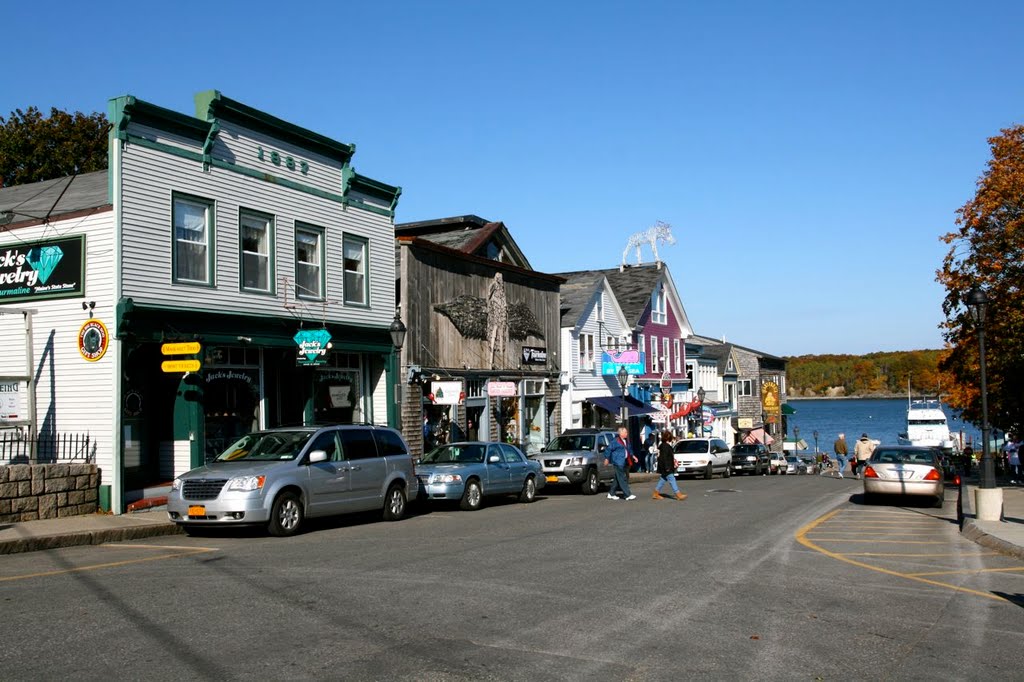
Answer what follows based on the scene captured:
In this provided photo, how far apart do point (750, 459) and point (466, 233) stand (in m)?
19.0

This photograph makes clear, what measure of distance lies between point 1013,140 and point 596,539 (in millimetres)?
25154

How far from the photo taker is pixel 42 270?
19484 millimetres

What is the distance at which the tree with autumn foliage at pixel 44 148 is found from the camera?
3625cm

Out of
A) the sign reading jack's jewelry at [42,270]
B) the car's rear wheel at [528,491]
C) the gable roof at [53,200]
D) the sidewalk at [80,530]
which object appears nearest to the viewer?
the sidewalk at [80,530]

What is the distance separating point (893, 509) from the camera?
2281cm

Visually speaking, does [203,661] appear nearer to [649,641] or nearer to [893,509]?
[649,641]

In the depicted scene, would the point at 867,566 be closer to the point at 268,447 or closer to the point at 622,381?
the point at 268,447

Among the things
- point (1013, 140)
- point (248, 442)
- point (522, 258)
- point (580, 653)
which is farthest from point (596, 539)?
point (1013, 140)

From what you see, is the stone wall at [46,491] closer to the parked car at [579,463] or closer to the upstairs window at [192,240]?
the upstairs window at [192,240]

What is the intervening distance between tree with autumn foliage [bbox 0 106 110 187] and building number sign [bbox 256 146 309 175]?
629 inches

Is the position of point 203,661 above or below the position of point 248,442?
below

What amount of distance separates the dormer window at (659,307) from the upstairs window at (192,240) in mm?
33284

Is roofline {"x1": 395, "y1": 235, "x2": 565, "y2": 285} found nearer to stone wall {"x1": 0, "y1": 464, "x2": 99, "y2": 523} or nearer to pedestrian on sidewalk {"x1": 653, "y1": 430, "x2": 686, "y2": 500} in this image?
pedestrian on sidewalk {"x1": 653, "y1": 430, "x2": 686, "y2": 500}

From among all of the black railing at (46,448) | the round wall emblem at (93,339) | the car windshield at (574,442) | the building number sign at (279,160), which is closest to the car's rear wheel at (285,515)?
the black railing at (46,448)
